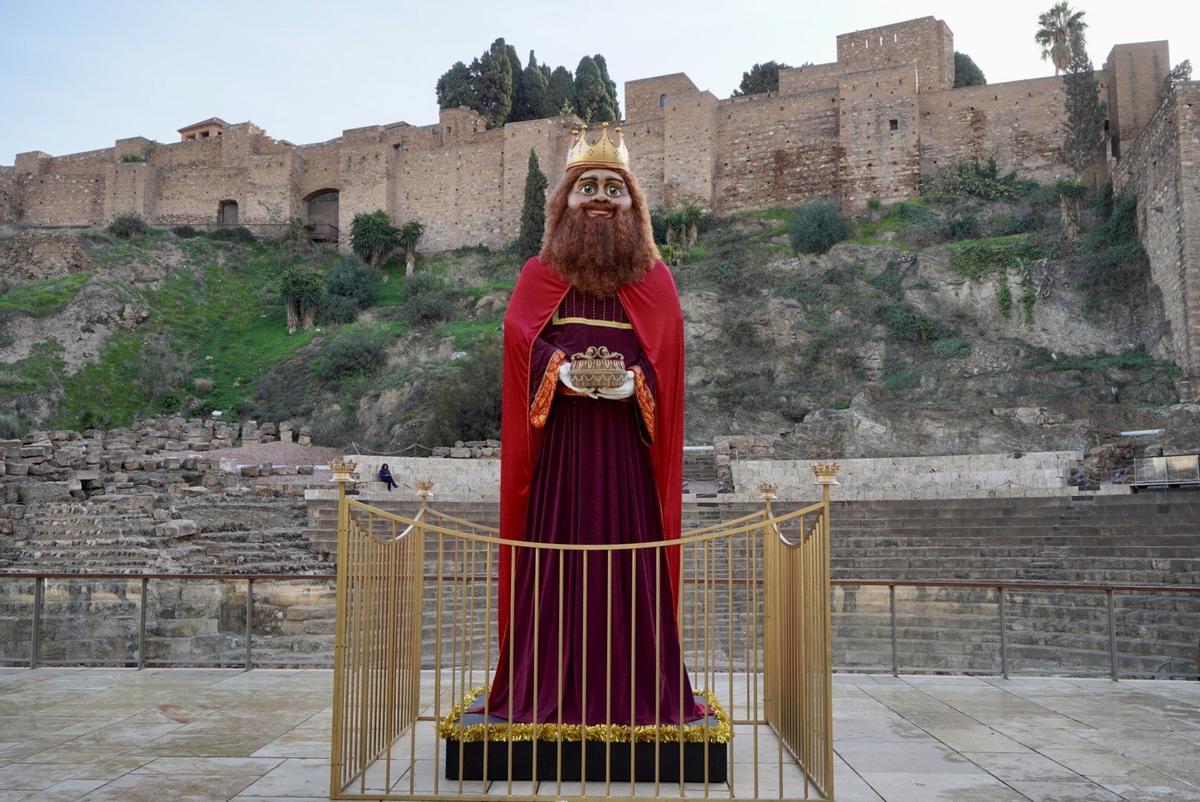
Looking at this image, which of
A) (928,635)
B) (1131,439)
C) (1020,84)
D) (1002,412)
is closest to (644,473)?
(928,635)

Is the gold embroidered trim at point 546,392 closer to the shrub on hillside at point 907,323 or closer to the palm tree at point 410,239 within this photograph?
the shrub on hillside at point 907,323

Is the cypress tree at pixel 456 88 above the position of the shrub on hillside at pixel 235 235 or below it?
above

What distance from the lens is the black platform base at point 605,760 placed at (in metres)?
4.07

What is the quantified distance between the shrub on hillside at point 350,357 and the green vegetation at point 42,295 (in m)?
10.1

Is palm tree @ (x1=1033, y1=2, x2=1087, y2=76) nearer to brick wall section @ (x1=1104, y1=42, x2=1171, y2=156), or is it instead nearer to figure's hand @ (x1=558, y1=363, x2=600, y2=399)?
brick wall section @ (x1=1104, y1=42, x2=1171, y2=156)

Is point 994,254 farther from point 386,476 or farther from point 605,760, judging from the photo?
point 605,760

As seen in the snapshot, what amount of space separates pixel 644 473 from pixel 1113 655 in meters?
4.53

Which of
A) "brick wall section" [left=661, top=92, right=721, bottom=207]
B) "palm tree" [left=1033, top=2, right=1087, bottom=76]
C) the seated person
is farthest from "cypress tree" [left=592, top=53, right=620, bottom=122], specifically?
the seated person

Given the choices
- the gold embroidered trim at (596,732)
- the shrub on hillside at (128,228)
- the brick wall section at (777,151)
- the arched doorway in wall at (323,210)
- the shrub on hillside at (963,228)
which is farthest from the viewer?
the arched doorway in wall at (323,210)

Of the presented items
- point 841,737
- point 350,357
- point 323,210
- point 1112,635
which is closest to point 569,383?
point 841,737

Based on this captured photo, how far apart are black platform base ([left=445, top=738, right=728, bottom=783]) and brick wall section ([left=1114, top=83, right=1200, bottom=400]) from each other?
23.3m

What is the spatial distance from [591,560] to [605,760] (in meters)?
0.81

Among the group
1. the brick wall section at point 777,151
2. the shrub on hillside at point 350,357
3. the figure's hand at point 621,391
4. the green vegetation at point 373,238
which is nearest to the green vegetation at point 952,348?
the brick wall section at point 777,151

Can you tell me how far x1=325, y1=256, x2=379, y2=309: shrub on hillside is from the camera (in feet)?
131
